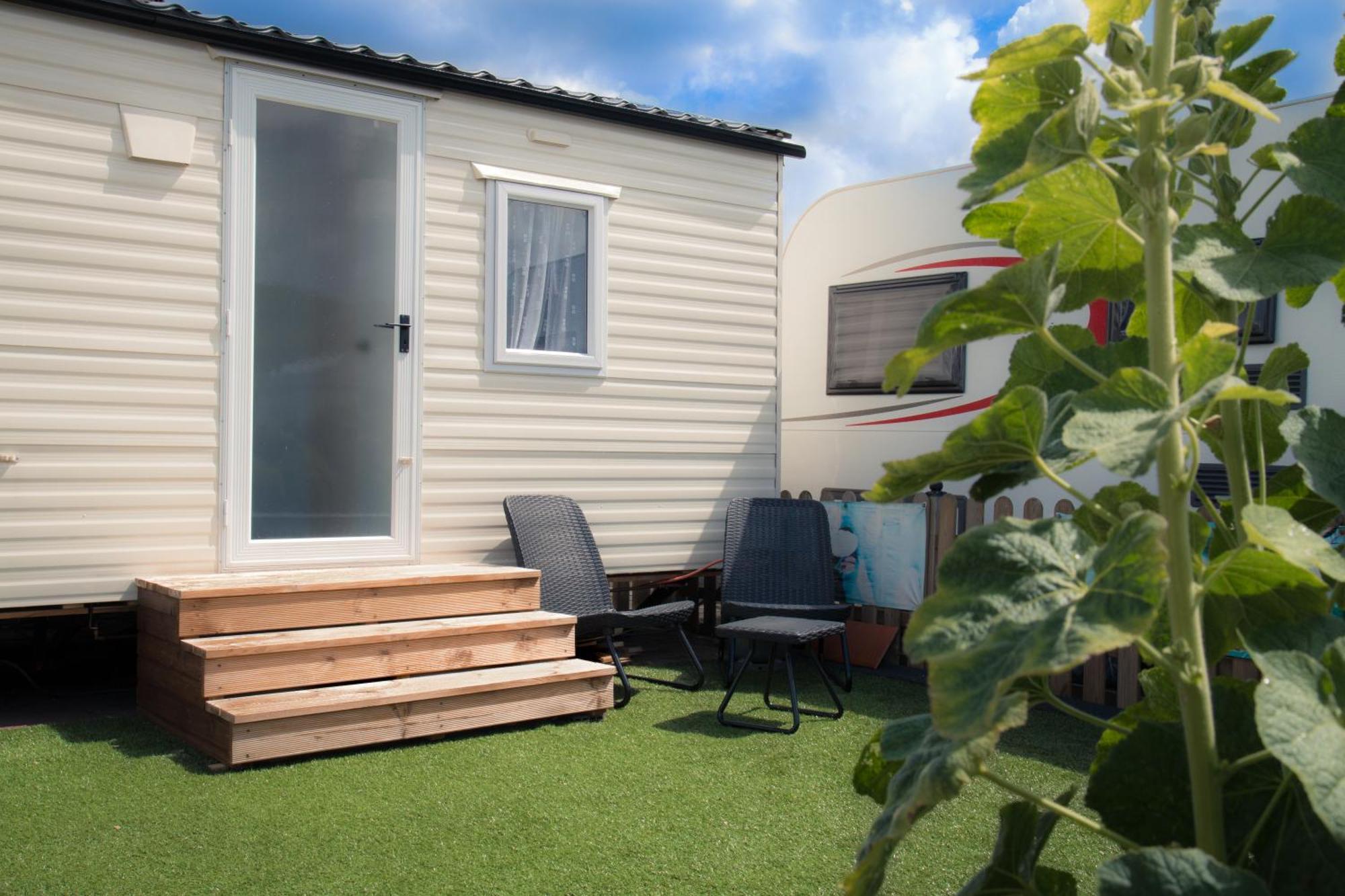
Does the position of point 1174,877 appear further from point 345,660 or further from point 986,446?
point 345,660

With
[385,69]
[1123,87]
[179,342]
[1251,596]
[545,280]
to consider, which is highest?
[385,69]

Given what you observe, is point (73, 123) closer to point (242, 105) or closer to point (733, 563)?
point (242, 105)

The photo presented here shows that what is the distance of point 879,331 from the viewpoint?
24.3 ft

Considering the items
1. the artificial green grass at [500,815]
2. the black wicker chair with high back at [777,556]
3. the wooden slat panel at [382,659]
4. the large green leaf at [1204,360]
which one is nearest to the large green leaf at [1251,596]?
the large green leaf at [1204,360]

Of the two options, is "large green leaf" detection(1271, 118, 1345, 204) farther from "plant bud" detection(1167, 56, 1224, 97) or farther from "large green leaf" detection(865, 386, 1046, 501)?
"large green leaf" detection(865, 386, 1046, 501)

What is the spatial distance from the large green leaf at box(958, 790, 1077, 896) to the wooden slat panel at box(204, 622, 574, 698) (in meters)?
4.20

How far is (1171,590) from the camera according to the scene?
77cm

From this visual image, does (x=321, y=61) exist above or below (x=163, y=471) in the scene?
above

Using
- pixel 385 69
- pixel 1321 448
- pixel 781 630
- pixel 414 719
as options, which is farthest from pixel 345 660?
pixel 1321 448

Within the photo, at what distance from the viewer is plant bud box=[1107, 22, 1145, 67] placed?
812 millimetres

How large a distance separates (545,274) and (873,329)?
90.7 inches

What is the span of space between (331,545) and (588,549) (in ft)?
4.52

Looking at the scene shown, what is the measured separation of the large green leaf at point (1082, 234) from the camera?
0.81 m

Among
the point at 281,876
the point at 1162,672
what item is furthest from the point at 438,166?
the point at 1162,672
